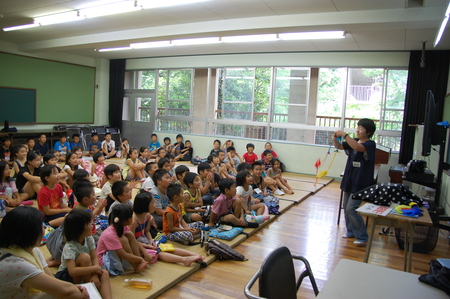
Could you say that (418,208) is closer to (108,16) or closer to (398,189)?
(398,189)

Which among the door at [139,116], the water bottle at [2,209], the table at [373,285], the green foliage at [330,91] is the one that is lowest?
the water bottle at [2,209]

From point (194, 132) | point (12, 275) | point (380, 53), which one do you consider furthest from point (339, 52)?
point (12, 275)

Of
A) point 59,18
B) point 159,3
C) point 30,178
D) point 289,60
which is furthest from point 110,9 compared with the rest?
point 289,60

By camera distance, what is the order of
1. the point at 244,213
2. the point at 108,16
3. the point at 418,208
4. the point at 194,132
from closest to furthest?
the point at 418,208
the point at 244,213
the point at 108,16
the point at 194,132

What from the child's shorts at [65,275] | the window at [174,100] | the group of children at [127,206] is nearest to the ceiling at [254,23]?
the window at [174,100]

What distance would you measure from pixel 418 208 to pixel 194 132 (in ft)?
26.1

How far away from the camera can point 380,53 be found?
25.5ft

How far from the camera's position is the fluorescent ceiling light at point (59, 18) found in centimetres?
617

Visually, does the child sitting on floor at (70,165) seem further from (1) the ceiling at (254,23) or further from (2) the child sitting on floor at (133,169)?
(1) the ceiling at (254,23)

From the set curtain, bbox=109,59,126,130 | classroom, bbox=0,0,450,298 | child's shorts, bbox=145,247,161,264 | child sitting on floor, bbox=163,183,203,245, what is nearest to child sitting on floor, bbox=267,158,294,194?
classroom, bbox=0,0,450,298

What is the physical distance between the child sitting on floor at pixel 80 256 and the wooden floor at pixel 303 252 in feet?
1.65

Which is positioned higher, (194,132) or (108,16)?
(108,16)

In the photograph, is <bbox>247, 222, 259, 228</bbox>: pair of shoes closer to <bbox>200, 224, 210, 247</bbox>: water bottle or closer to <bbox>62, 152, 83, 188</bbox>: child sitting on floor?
<bbox>200, 224, 210, 247</bbox>: water bottle

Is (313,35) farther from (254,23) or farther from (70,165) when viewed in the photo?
(70,165)
